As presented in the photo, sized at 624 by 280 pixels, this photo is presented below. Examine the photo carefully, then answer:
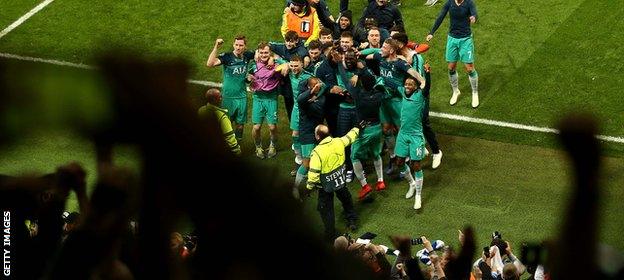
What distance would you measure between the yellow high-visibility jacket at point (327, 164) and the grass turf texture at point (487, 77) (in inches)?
42.0

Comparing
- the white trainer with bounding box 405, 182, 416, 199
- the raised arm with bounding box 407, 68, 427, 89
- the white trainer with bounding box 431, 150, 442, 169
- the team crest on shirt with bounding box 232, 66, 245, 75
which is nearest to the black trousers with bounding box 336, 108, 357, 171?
the raised arm with bounding box 407, 68, 427, 89

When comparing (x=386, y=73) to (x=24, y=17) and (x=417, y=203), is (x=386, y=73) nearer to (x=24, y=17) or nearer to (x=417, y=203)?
(x=417, y=203)

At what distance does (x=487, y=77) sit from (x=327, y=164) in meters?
5.23

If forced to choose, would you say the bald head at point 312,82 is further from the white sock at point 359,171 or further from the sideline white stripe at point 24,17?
the sideline white stripe at point 24,17

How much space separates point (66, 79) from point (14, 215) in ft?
1.07

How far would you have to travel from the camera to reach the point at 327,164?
11.6 m

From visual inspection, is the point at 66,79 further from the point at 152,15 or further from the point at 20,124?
the point at 152,15

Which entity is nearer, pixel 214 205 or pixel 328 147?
pixel 214 205

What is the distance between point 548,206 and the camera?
42.9 ft

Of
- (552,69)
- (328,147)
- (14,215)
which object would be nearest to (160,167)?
(14,215)

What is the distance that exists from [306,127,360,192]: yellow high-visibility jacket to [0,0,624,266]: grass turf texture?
1.07 metres

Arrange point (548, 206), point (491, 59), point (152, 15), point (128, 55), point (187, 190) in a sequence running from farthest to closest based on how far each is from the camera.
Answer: point (152, 15) → point (491, 59) → point (548, 206) → point (187, 190) → point (128, 55)

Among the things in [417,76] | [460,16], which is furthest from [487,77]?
[417,76]

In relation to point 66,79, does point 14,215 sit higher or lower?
lower
